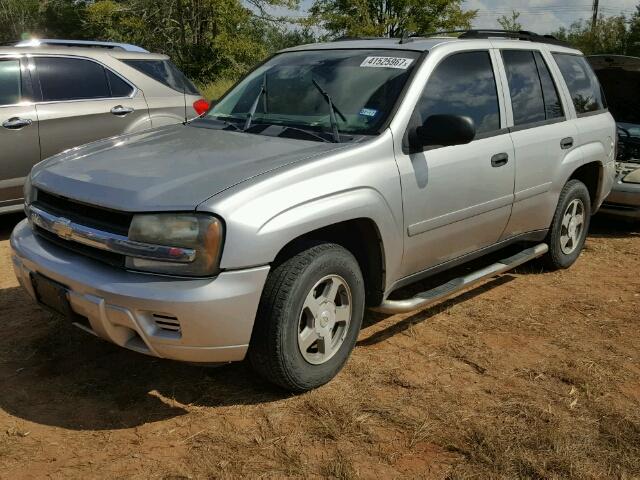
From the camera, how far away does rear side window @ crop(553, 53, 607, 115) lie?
5.15 m

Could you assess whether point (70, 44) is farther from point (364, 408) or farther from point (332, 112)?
point (364, 408)

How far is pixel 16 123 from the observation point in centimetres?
594

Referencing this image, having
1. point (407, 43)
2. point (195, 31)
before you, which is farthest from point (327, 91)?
point (195, 31)

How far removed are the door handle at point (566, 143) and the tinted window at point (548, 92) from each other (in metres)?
0.18

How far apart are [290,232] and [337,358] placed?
822 millimetres

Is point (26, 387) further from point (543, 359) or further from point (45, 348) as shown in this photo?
point (543, 359)

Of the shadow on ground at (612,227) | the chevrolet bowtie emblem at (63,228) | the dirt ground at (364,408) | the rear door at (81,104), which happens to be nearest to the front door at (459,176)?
A: the dirt ground at (364,408)

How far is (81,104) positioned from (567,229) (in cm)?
463

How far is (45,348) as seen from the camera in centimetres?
380

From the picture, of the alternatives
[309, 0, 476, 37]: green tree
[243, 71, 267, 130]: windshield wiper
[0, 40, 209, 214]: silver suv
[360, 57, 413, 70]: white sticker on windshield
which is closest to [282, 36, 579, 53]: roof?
[360, 57, 413, 70]: white sticker on windshield

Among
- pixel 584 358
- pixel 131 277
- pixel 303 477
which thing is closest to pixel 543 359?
pixel 584 358

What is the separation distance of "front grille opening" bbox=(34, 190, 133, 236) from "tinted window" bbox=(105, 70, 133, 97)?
354 cm

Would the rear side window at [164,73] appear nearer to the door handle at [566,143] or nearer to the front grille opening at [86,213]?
the front grille opening at [86,213]

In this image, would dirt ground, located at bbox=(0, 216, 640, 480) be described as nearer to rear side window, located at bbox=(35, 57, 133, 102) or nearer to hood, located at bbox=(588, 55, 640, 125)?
rear side window, located at bbox=(35, 57, 133, 102)
